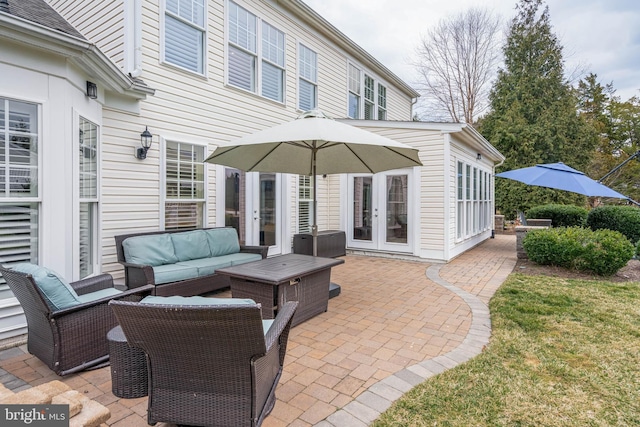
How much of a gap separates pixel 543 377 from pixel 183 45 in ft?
21.9

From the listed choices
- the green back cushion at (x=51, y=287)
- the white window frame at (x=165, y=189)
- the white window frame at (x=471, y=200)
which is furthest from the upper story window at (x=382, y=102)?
the green back cushion at (x=51, y=287)

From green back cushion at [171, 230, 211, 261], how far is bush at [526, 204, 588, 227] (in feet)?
37.1

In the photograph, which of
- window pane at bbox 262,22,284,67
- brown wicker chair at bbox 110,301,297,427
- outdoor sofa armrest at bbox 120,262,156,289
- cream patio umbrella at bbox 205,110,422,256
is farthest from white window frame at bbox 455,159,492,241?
brown wicker chair at bbox 110,301,297,427

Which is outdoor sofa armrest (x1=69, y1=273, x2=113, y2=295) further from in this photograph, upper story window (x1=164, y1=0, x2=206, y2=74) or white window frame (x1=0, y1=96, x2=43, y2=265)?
upper story window (x1=164, y1=0, x2=206, y2=74)

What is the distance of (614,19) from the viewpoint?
16.3m

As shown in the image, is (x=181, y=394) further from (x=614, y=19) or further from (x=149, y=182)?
(x=614, y=19)

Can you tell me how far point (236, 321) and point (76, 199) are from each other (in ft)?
10.5

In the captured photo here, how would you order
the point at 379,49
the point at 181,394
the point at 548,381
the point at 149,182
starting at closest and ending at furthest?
the point at 181,394 → the point at 548,381 → the point at 149,182 → the point at 379,49

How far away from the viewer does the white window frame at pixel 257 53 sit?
6.74m

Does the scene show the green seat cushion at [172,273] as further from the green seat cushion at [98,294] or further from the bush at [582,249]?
the bush at [582,249]

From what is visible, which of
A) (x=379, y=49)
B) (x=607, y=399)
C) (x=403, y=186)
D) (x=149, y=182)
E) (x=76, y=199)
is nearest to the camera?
(x=607, y=399)

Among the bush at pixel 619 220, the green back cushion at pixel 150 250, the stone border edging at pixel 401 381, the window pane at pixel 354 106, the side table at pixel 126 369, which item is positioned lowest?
the stone border edging at pixel 401 381

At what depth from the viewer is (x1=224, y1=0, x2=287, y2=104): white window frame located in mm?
6742

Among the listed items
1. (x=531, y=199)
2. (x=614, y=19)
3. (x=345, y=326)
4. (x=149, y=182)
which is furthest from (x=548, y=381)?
(x=614, y=19)
